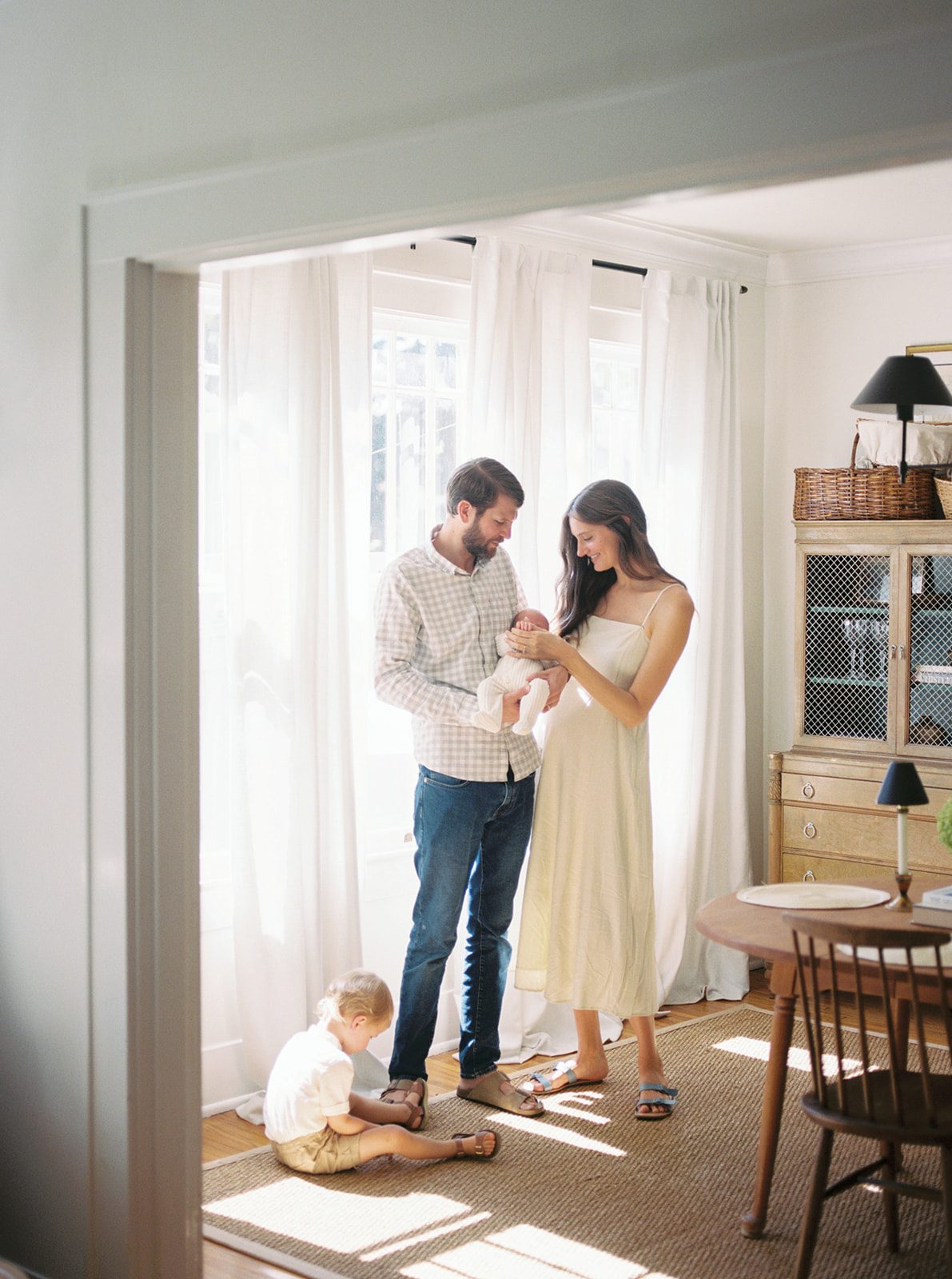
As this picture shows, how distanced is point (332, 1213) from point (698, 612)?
2.58m

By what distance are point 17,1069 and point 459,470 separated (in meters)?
1.84

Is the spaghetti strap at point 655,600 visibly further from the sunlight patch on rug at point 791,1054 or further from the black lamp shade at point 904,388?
the sunlight patch on rug at point 791,1054

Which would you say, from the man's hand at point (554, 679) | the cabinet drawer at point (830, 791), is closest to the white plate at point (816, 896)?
the man's hand at point (554, 679)

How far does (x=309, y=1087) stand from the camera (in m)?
3.31

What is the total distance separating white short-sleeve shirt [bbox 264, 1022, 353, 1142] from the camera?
10.9ft

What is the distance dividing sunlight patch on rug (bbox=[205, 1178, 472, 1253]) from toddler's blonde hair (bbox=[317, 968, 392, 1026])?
0.40m

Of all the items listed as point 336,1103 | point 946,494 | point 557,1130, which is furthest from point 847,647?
point 336,1103

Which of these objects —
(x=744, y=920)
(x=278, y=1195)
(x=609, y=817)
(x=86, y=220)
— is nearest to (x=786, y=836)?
(x=609, y=817)

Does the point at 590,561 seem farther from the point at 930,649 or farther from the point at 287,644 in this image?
the point at 930,649

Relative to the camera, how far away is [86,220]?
252 cm

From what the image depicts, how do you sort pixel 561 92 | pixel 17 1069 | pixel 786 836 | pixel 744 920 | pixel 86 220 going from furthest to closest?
pixel 786 836
pixel 744 920
pixel 17 1069
pixel 86 220
pixel 561 92

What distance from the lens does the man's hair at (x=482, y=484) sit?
12.1ft

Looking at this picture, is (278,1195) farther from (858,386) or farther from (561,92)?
(858,386)

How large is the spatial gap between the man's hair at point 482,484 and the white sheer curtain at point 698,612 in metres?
1.32
